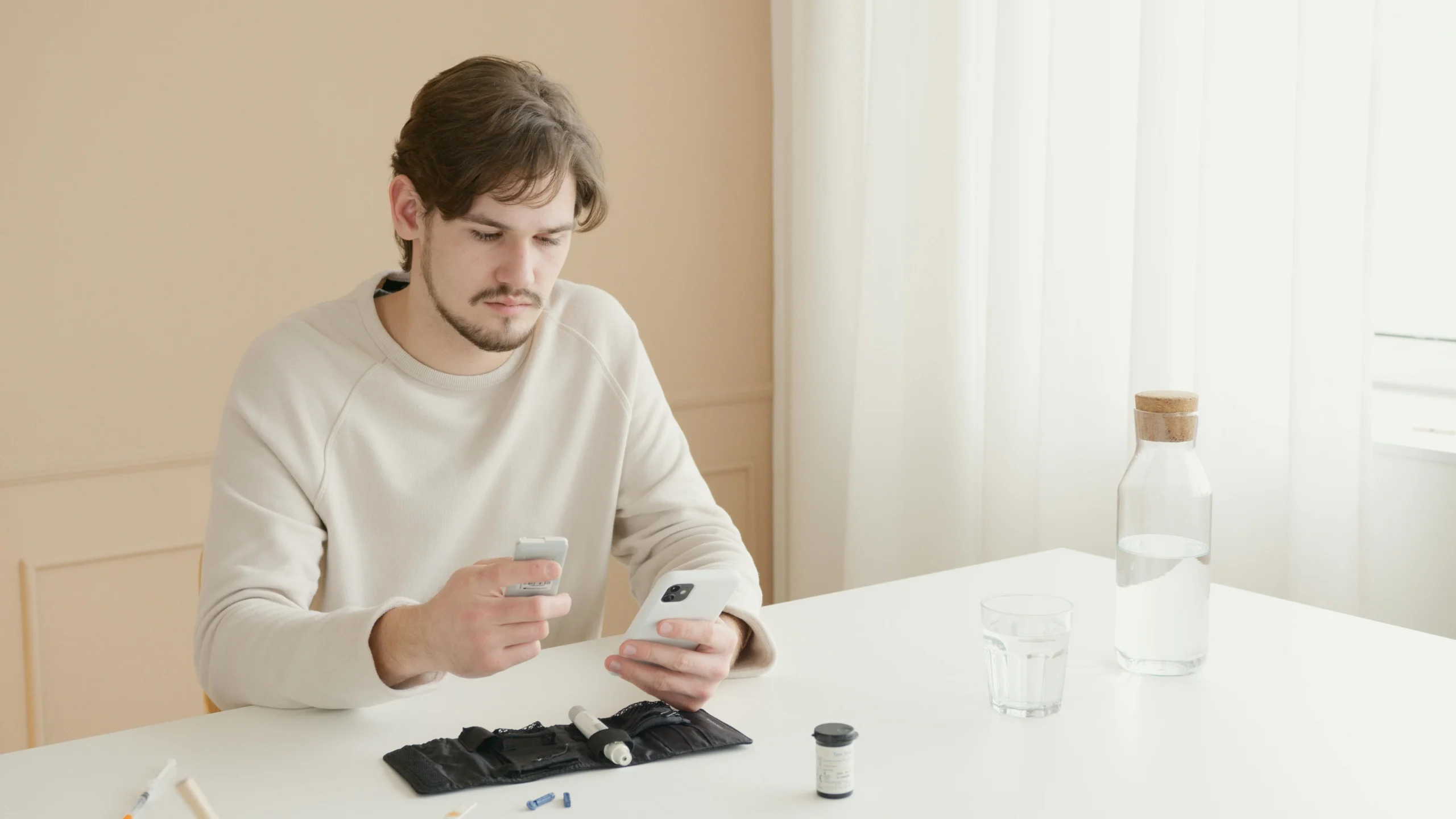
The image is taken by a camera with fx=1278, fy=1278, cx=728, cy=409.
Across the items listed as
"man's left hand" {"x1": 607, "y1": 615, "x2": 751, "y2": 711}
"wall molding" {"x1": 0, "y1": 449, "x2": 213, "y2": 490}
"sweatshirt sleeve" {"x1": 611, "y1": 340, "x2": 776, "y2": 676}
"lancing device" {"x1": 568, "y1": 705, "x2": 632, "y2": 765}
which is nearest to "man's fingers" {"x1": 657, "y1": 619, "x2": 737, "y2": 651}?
"man's left hand" {"x1": 607, "y1": 615, "x2": 751, "y2": 711}

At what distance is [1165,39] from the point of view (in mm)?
2260

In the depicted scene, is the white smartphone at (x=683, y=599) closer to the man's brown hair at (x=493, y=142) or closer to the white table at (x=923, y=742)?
the white table at (x=923, y=742)

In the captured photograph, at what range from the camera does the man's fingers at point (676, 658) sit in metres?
1.31

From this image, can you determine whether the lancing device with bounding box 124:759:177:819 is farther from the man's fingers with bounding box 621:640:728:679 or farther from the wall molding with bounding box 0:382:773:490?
the wall molding with bounding box 0:382:773:490

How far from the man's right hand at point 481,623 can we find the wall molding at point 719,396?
2020 mm

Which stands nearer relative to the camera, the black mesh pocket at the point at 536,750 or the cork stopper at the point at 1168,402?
the black mesh pocket at the point at 536,750

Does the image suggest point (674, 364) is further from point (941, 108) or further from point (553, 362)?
point (553, 362)

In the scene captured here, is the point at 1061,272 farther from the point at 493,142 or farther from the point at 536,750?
the point at 536,750

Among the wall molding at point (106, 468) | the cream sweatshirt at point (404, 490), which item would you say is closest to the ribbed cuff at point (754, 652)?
the cream sweatshirt at point (404, 490)

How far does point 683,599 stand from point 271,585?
1.58ft

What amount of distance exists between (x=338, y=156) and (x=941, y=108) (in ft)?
4.33

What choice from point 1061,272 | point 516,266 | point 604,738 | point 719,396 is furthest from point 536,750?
point 719,396

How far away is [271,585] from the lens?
144 cm

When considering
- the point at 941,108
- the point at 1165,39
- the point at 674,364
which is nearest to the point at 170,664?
the point at 674,364
